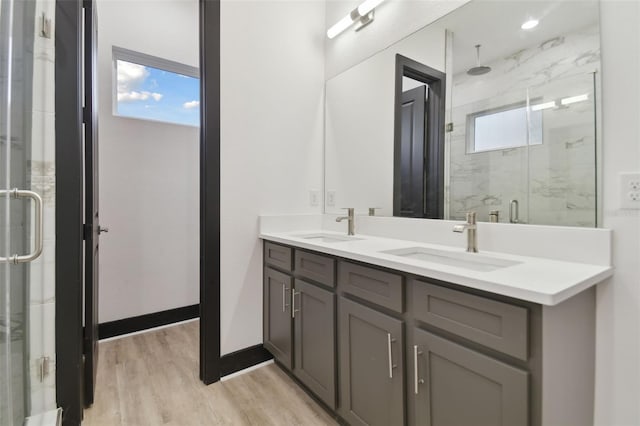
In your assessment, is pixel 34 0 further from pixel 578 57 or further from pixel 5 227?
pixel 578 57

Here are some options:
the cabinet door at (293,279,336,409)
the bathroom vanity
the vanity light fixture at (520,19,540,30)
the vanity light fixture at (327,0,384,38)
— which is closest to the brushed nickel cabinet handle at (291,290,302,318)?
the cabinet door at (293,279,336,409)

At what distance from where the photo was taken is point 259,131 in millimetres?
2160

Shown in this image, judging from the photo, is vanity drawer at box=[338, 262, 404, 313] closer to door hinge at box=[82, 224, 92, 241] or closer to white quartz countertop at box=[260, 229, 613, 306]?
white quartz countertop at box=[260, 229, 613, 306]

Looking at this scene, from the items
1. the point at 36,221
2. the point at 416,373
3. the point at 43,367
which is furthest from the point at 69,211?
the point at 416,373

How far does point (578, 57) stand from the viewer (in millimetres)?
1156

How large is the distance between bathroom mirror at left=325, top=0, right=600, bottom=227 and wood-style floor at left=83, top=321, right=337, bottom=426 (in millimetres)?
1235

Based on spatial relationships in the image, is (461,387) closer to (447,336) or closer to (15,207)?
(447,336)

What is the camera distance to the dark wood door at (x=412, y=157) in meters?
1.75

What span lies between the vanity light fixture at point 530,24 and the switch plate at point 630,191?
0.68 m

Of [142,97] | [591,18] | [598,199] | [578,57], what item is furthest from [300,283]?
[142,97]

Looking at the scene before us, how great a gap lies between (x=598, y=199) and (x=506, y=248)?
355 millimetres

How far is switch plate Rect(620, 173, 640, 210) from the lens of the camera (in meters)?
1.02

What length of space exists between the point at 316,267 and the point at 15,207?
129 cm

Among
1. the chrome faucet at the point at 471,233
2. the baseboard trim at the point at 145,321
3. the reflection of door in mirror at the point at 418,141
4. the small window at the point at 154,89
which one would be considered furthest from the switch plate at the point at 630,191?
the baseboard trim at the point at 145,321
